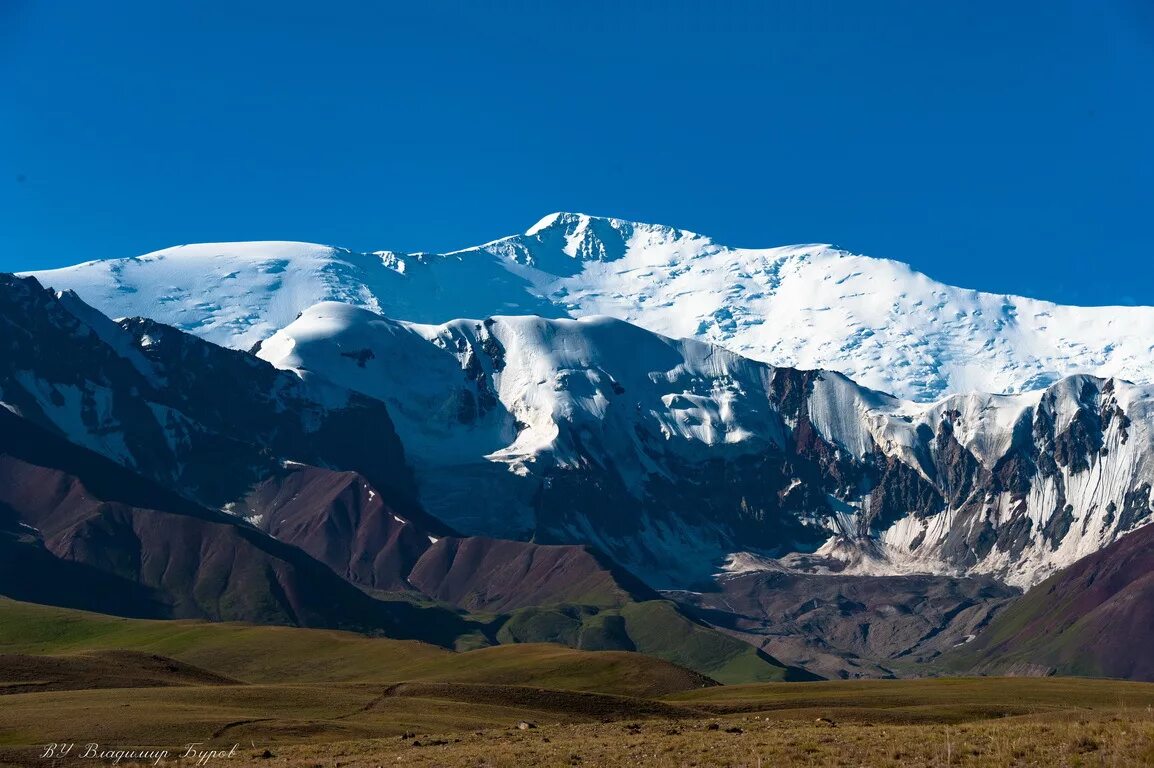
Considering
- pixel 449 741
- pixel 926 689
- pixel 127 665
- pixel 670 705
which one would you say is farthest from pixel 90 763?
pixel 926 689

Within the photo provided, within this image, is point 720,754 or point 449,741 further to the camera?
point 449,741

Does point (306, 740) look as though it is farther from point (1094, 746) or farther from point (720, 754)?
point (1094, 746)

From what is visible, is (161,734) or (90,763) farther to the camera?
(161,734)

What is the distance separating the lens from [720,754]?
236 ft

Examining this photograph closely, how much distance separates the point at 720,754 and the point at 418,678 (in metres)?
131

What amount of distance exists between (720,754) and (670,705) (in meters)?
63.0

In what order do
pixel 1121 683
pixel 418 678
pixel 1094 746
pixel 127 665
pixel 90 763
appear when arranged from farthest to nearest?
pixel 418 678
pixel 1121 683
pixel 127 665
pixel 90 763
pixel 1094 746

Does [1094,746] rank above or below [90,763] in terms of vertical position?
above

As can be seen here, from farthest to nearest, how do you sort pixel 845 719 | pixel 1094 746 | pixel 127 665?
pixel 127 665 → pixel 845 719 → pixel 1094 746

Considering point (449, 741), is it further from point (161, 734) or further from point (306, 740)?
point (161, 734)

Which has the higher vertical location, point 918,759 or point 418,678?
point 918,759

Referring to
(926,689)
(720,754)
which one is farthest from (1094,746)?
(926,689)

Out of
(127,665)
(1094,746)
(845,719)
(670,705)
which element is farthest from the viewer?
(127,665)

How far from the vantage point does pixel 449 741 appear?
91.6 metres
